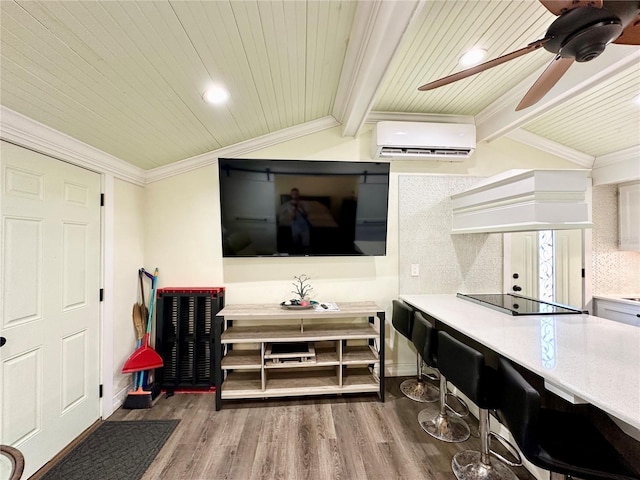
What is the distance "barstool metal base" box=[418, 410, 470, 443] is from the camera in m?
2.02

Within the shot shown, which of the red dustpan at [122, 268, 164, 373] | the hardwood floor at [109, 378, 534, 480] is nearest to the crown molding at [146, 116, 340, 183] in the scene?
the red dustpan at [122, 268, 164, 373]

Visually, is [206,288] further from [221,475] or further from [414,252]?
[414,252]

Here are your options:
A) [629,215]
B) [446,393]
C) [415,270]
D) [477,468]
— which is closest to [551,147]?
[629,215]

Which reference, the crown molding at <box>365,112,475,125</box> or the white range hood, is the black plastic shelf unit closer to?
the crown molding at <box>365,112,475,125</box>

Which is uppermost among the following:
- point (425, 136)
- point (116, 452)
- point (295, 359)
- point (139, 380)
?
point (425, 136)

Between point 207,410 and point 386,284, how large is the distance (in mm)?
2081

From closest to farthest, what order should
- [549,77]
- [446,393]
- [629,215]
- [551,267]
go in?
1. [549,77]
2. [446,393]
3. [629,215]
4. [551,267]

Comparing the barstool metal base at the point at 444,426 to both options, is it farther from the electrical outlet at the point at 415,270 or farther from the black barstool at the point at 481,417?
the electrical outlet at the point at 415,270

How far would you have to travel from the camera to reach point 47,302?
A: 1.82 meters

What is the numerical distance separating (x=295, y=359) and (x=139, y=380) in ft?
4.83

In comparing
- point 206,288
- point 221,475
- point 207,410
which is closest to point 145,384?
point 207,410

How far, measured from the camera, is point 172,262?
2.82 m

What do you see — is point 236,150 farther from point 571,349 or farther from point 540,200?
point 571,349

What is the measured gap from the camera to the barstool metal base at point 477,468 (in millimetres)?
1613
